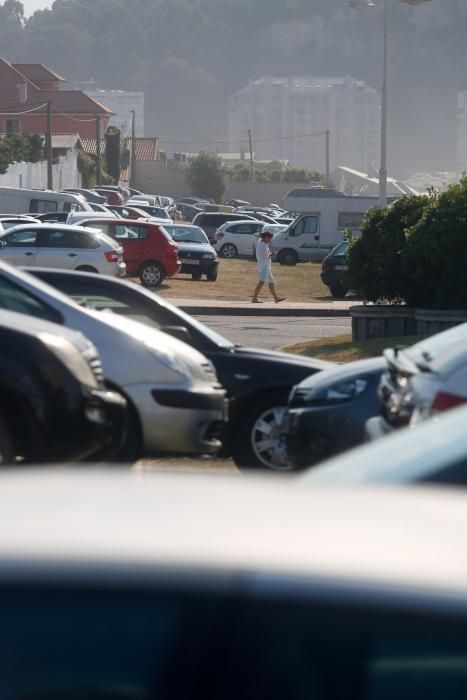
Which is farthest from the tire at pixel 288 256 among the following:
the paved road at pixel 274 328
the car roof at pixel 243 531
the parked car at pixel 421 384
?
the car roof at pixel 243 531

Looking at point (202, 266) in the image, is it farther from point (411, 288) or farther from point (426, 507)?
point (426, 507)

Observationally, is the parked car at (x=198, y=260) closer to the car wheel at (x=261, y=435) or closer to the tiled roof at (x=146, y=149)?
the car wheel at (x=261, y=435)

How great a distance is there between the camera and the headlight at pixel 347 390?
25.9 feet

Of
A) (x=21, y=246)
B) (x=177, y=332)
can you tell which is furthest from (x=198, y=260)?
(x=177, y=332)

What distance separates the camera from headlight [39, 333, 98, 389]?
6758mm

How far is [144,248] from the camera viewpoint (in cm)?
2964

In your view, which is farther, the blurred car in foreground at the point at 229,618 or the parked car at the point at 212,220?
the parked car at the point at 212,220

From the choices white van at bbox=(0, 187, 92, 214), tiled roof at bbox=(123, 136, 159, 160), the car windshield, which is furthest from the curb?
tiled roof at bbox=(123, 136, 159, 160)

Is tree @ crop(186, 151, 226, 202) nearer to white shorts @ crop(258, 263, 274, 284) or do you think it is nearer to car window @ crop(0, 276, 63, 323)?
white shorts @ crop(258, 263, 274, 284)

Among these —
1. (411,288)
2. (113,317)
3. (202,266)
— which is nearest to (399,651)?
(113,317)

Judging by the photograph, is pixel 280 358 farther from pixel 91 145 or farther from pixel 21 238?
pixel 91 145

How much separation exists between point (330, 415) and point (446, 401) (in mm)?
1721

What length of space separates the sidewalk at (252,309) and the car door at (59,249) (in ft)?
7.08

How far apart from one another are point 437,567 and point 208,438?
6172 mm
